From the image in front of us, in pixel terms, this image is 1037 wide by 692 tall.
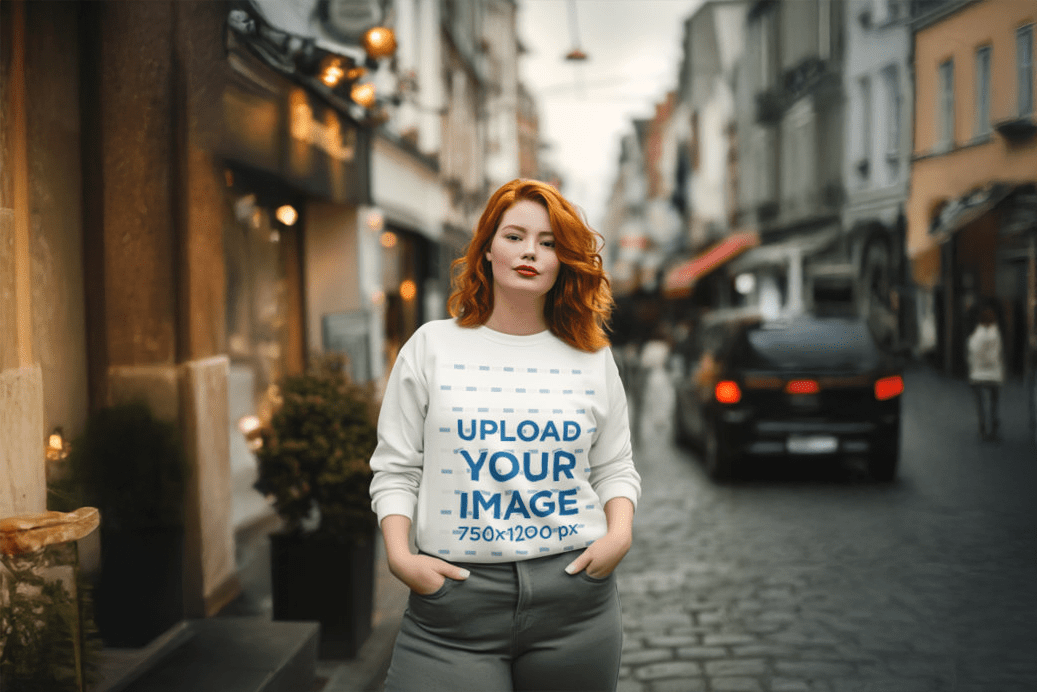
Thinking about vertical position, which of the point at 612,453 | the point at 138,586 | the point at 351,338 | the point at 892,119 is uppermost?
the point at 892,119

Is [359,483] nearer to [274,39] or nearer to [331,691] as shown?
[331,691]

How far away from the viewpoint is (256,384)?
8.29 meters

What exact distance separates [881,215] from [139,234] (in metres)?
4.30

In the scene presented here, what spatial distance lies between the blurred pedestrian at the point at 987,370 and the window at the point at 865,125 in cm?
210

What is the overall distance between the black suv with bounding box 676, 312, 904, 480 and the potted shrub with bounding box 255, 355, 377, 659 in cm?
512

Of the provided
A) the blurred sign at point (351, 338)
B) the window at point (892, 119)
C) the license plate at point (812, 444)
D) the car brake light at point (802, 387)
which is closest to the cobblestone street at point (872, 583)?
the license plate at point (812, 444)

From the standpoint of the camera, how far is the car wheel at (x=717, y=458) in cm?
934

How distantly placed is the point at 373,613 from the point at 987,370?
11.1 ft

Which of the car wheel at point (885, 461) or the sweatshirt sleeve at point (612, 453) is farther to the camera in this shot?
the car wheel at point (885, 461)

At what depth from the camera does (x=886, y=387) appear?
28.5 feet

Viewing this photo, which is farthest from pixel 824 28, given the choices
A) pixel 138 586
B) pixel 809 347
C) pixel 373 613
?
pixel 138 586

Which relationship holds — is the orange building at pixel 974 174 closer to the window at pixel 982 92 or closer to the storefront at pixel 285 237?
the window at pixel 982 92

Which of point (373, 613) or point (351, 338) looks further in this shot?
point (351, 338)

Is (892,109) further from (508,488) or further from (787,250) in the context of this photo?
(787,250)
